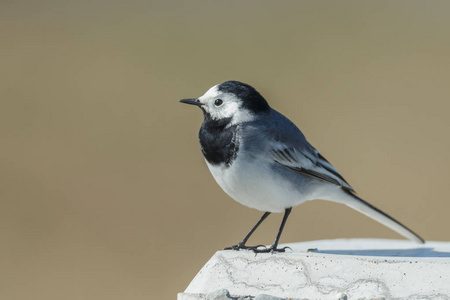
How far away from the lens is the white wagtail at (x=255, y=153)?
9.36 ft

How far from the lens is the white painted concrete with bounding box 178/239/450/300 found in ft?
8.10

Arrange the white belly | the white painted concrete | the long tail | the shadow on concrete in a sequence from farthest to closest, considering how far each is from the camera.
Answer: the long tail
the shadow on concrete
the white belly
the white painted concrete

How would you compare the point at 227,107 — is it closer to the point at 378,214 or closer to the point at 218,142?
the point at 218,142

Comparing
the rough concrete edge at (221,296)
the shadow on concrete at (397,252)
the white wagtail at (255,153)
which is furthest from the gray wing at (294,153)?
the rough concrete edge at (221,296)

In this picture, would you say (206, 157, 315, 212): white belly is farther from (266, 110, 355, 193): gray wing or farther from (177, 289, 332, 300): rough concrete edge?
(177, 289, 332, 300): rough concrete edge

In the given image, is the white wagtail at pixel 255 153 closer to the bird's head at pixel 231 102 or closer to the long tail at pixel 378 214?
the bird's head at pixel 231 102

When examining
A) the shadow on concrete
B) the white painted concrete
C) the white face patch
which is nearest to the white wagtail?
the white face patch

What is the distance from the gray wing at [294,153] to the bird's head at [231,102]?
0.13m

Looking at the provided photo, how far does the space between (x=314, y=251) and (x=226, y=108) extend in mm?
768

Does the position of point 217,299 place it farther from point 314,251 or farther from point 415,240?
point 415,240

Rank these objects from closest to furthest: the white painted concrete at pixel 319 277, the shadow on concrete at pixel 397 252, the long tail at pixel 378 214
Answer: the white painted concrete at pixel 319 277, the shadow on concrete at pixel 397 252, the long tail at pixel 378 214

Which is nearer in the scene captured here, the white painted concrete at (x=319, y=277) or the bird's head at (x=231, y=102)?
the white painted concrete at (x=319, y=277)

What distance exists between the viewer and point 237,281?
2697 millimetres

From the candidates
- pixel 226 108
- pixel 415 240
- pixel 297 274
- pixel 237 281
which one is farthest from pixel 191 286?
pixel 415 240
